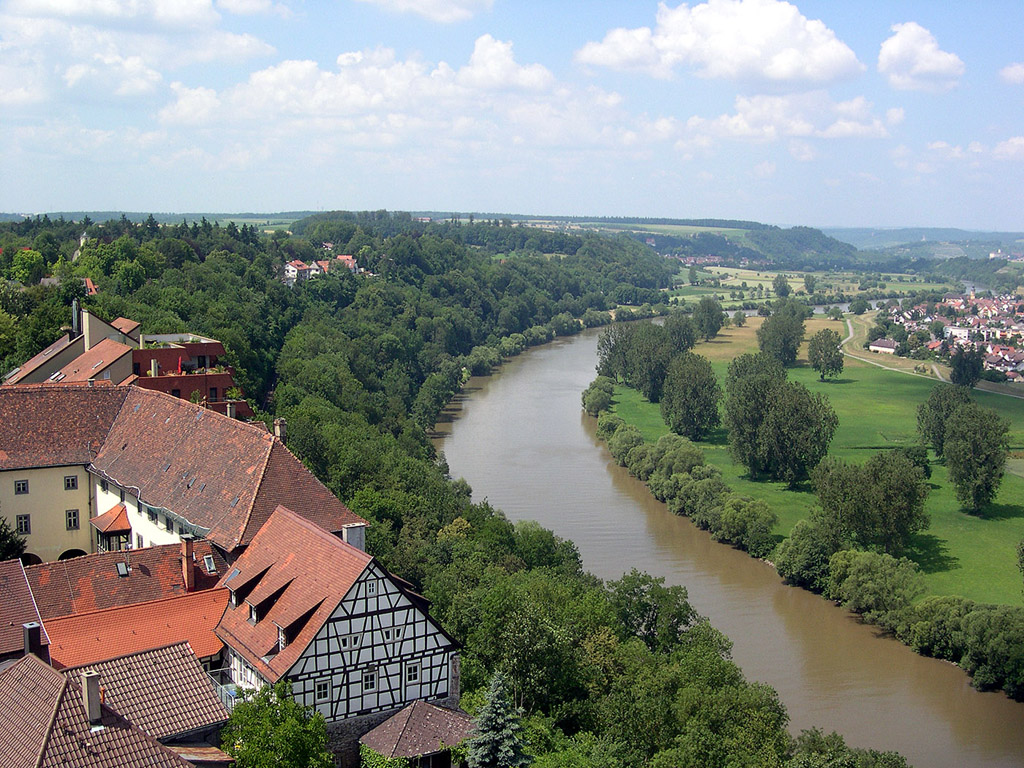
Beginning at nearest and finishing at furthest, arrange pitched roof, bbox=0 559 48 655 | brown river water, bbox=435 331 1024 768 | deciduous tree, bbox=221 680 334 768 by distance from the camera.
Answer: deciduous tree, bbox=221 680 334 768
pitched roof, bbox=0 559 48 655
brown river water, bbox=435 331 1024 768

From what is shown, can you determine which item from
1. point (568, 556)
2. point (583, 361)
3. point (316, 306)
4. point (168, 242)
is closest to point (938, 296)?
point (583, 361)

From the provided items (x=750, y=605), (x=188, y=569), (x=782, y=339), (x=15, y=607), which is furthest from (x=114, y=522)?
(x=782, y=339)

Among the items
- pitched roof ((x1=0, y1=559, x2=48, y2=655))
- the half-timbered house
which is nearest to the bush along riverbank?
the half-timbered house

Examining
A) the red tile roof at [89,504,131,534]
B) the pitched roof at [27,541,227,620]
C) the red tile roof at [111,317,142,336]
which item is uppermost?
the red tile roof at [111,317,142,336]

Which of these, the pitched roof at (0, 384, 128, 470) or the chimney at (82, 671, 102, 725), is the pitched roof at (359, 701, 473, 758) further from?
the pitched roof at (0, 384, 128, 470)

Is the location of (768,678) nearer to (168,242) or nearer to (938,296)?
(168,242)

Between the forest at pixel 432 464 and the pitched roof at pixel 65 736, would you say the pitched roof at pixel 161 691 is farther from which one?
the forest at pixel 432 464

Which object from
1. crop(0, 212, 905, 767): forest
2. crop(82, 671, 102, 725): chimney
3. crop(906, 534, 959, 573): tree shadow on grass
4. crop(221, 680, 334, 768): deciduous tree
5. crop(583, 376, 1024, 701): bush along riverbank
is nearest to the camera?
crop(82, 671, 102, 725): chimney

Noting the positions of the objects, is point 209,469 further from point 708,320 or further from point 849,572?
point 708,320
